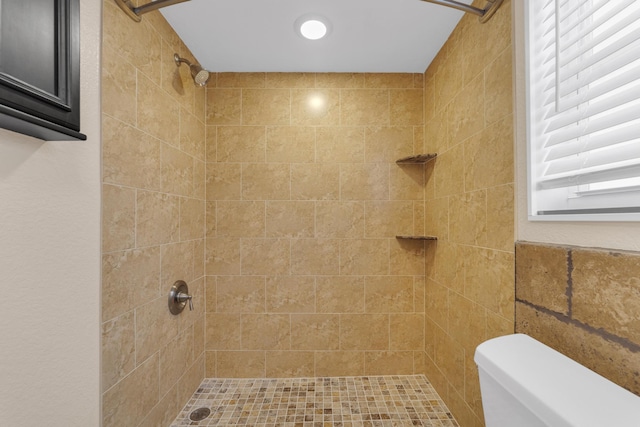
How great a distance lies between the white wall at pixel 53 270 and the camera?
0.74 m

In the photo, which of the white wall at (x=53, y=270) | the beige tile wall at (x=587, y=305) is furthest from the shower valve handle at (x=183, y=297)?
the beige tile wall at (x=587, y=305)

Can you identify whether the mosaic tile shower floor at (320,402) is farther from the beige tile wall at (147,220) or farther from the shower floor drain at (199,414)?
the beige tile wall at (147,220)

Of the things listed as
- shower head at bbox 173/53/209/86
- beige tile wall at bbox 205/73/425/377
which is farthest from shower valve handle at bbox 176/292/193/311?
shower head at bbox 173/53/209/86

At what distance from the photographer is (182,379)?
1646mm

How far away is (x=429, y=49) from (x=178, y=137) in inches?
59.8

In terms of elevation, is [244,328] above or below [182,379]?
above

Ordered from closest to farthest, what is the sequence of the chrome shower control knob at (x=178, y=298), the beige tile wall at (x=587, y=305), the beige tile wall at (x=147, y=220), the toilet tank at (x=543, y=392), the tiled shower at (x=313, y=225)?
the toilet tank at (x=543, y=392)
the beige tile wall at (x=587, y=305)
the beige tile wall at (x=147, y=220)
the chrome shower control knob at (x=178, y=298)
the tiled shower at (x=313, y=225)

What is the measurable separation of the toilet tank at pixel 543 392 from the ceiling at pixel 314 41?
4.82ft

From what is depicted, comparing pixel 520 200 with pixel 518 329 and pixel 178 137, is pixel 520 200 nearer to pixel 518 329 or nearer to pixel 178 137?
pixel 518 329

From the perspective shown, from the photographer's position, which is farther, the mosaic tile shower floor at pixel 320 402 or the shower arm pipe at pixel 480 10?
the mosaic tile shower floor at pixel 320 402

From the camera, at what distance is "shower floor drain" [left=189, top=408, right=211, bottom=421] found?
158 centimetres

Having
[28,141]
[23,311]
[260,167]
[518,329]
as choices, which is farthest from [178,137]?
[518,329]

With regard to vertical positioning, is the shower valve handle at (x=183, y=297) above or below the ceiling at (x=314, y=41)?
below

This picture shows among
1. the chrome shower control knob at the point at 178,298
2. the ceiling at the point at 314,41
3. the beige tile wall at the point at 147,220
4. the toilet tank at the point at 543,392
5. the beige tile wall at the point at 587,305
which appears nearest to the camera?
the toilet tank at the point at 543,392
